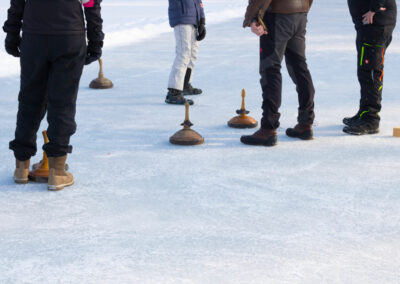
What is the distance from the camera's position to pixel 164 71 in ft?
33.4

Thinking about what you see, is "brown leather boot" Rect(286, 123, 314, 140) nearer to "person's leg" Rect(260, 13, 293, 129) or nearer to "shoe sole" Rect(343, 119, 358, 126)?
"person's leg" Rect(260, 13, 293, 129)

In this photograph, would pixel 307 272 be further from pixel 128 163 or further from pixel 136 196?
pixel 128 163

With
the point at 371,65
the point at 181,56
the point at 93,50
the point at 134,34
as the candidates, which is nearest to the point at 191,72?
the point at 181,56

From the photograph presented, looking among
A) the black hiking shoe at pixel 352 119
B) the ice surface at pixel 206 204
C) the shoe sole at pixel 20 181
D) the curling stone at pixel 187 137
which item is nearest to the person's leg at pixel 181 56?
the ice surface at pixel 206 204

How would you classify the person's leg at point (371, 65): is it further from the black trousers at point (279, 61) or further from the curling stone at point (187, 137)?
the curling stone at point (187, 137)

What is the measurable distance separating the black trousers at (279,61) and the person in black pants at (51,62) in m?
1.61

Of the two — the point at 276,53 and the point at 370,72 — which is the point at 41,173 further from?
the point at 370,72

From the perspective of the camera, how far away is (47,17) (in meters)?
4.32

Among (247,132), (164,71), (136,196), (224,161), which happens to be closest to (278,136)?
(247,132)

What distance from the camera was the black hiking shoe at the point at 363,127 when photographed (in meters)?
6.22

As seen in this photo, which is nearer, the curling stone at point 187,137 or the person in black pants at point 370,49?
the curling stone at point 187,137

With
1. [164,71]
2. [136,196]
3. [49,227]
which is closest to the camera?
[49,227]

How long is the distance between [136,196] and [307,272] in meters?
1.55

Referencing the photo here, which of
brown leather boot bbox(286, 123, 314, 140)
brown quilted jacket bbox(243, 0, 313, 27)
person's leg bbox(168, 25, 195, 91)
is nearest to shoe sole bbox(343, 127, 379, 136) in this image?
brown leather boot bbox(286, 123, 314, 140)
